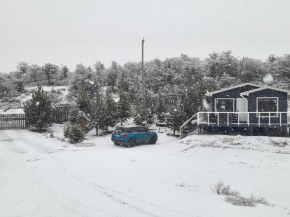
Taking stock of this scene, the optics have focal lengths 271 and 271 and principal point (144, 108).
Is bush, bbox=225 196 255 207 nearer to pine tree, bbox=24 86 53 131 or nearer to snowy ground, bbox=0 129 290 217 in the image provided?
snowy ground, bbox=0 129 290 217

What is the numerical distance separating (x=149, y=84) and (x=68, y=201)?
39567mm

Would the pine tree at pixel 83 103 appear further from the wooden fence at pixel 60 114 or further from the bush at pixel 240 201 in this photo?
the bush at pixel 240 201

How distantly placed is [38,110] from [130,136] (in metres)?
11.5

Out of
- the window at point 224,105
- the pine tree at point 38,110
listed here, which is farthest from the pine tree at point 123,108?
the window at point 224,105

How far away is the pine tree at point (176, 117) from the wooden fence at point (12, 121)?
15.1 metres

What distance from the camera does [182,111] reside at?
22.5 meters

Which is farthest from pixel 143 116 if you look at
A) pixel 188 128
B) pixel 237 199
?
pixel 237 199

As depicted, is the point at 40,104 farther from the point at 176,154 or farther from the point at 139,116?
the point at 176,154

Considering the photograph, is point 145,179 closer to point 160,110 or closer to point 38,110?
point 160,110

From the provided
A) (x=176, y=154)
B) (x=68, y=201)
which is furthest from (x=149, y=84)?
(x=68, y=201)

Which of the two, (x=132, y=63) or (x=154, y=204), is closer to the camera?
(x=154, y=204)

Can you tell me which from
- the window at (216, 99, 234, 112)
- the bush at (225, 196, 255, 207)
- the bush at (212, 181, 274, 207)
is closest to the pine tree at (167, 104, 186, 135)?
the window at (216, 99, 234, 112)

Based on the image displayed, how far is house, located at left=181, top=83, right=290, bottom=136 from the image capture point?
2022 centimetres

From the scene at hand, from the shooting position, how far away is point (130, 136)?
18922 millimetres
